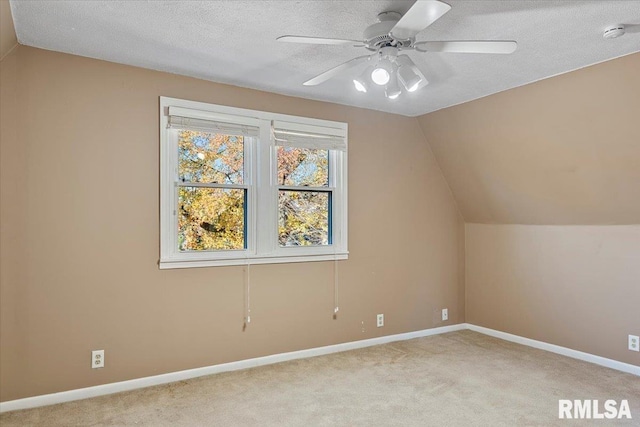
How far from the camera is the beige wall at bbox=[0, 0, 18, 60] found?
229 cm

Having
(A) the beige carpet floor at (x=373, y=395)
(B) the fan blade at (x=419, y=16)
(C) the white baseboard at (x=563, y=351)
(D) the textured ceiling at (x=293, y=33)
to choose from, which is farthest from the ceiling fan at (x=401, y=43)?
(C) the white baseboard at (x=563, y=351)

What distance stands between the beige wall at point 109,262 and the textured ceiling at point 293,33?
0.27 metres

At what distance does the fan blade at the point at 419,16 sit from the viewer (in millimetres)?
1772

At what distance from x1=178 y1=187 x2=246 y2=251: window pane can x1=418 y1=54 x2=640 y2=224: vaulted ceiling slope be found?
2.33 metres

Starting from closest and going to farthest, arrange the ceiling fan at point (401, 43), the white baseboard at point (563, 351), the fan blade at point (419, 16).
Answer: the fan blade at point (419, 16), the ceiling fan at point (401, 43), the white baseboard at point (563, 351)

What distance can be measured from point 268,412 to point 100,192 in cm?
199

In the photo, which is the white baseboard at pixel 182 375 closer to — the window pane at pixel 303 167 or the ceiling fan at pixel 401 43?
the window pane at pixel 303 167

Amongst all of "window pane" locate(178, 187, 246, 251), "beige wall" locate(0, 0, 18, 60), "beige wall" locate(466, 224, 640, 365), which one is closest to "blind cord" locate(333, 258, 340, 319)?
"window pane" locate(178, 187, 246, 251)

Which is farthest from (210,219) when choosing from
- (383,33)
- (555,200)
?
(555,200)

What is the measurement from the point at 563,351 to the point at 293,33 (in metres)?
3.80

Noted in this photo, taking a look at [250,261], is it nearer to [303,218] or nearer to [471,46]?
[303,218]

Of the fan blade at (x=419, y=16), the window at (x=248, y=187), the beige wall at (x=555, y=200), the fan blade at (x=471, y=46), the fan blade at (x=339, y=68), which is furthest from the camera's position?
the window at (x=248, y=187)

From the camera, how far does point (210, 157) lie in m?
3.66

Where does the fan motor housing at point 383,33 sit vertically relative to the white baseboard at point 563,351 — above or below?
above
